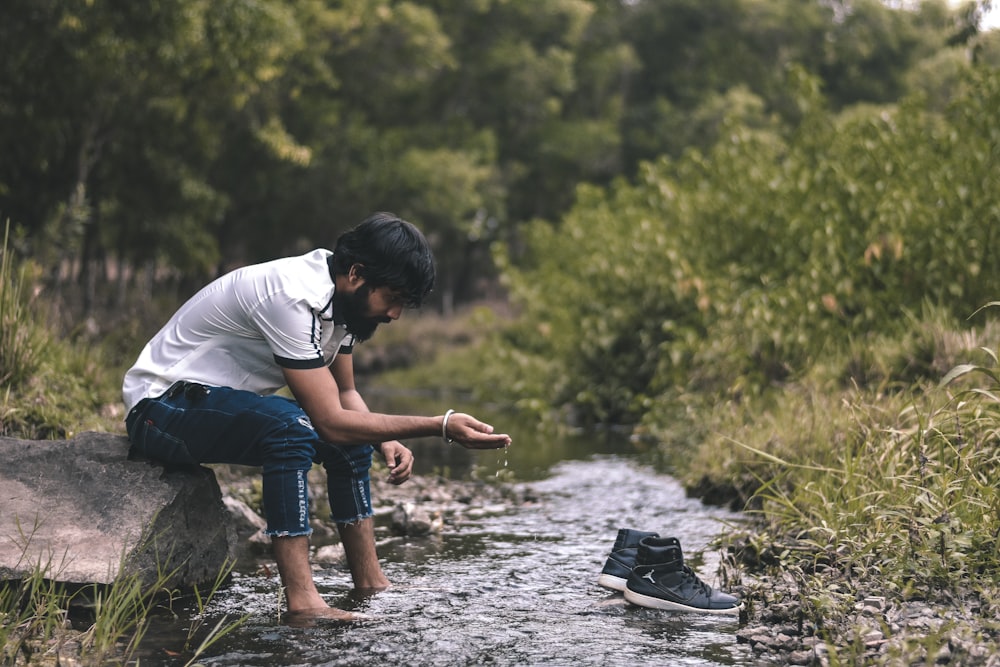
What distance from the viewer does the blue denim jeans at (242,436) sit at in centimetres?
432

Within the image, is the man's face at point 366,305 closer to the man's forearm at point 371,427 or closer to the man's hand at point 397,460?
the man's forearm at point 371,427

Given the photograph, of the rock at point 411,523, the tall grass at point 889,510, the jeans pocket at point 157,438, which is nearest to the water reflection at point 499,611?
the rock at point 411,523

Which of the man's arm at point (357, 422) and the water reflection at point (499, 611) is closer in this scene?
the water reflection at point (499, 611)

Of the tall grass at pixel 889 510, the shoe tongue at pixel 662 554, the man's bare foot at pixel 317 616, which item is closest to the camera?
the tall grass at pixel 889 510

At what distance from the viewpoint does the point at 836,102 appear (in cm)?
4797

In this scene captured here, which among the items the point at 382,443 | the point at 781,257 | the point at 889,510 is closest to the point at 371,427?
the point at 382,443

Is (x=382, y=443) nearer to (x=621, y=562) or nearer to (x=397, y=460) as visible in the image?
(x=397, y=460)

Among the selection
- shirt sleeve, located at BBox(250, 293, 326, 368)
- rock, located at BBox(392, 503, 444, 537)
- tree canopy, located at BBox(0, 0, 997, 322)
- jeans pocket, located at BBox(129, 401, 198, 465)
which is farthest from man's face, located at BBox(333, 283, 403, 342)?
tree canopy, located at BBox(0, 0, 997, 322)

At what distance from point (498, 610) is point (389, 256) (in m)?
1.54

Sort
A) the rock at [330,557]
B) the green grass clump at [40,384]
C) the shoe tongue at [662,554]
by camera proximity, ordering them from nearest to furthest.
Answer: the shoe tongue at [662,554]
the rock at [330,557]
the green grass clump at [40,384]

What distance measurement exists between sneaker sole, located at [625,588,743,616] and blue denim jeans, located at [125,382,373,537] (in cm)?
138

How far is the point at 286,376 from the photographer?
432 cm

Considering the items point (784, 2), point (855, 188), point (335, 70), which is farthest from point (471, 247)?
point (855, 188)

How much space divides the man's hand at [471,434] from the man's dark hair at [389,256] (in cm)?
56
